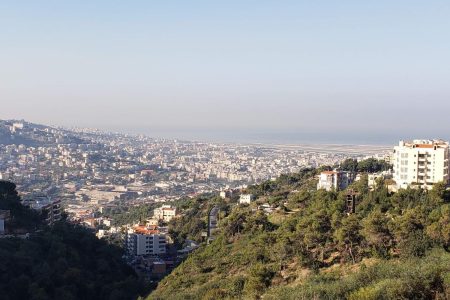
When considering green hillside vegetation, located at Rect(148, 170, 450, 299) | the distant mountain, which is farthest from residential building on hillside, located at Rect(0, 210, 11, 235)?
the distant mountain

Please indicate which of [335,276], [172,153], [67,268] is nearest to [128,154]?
[172,153]

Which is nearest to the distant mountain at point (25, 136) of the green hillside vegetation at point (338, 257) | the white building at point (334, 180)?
the white building at point (334, 180)

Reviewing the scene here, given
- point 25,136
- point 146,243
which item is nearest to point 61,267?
point 146,243

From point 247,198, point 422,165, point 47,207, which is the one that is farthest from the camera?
point 247,198

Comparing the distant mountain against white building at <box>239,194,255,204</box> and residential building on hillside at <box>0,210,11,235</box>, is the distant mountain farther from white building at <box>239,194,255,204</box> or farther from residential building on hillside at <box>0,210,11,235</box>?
residential building on hillside at <box>0,210,11,235</box>

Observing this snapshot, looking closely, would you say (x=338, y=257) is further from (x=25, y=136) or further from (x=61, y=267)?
(x=25, y=136)

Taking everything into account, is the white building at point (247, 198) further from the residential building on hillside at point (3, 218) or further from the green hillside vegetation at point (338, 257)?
the residential building on hillside at point (3, 218)

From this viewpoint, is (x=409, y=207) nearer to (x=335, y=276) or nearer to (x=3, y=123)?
(x=335, y=276)
